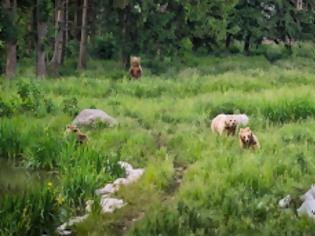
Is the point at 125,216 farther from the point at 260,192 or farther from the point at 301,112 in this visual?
the point at 301,112

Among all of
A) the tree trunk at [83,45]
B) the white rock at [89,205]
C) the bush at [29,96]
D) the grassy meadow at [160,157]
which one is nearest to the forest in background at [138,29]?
the tree trunk at [83,45]

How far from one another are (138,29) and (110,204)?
17.1m

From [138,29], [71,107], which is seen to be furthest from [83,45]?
[71,107]

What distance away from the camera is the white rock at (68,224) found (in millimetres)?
7156

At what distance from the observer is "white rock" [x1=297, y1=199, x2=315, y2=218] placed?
7404mm

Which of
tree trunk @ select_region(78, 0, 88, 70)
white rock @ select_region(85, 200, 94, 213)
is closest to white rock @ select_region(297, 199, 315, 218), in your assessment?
white rock @ select_region(85, 200, 94, 213)

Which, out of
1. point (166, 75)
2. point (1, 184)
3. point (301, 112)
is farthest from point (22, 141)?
point (166, 75)

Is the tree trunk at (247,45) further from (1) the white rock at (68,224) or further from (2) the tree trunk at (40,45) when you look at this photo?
(1) the white rock at (68,224)

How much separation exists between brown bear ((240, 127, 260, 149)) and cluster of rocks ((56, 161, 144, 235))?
6.73 ft

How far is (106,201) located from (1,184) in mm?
1718

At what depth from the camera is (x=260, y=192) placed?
826cm

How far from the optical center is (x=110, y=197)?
27.2 ft

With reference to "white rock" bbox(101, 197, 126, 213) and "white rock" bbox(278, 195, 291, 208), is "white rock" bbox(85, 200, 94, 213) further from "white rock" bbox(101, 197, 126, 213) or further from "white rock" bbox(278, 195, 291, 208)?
"white rock" bbox(278, 195, 291, 208)

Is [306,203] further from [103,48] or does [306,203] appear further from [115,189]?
[103,48]
